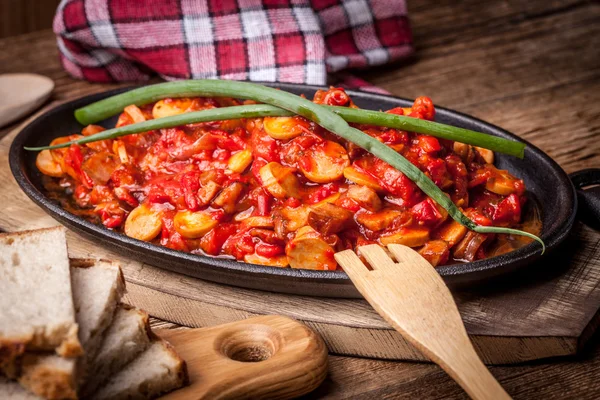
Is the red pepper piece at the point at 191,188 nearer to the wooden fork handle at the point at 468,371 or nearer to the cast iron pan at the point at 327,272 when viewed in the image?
the cast iron pan at the point at 327,272

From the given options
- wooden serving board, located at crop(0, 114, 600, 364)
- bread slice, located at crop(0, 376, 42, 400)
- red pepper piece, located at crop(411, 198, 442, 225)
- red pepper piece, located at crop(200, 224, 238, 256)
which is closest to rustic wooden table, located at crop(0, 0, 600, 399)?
wooden serving board, located at crop(0, 114, 600, 364)

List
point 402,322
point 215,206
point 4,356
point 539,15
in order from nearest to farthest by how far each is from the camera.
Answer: point 4,356
point 402,322
point 215,206
point 539,15

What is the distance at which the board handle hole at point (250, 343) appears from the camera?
8.69ft

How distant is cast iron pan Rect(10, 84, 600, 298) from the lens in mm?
2719

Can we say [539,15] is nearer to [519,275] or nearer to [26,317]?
[519,275]

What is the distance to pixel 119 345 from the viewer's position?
2.41m

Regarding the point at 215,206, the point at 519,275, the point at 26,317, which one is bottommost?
the point at 519,275

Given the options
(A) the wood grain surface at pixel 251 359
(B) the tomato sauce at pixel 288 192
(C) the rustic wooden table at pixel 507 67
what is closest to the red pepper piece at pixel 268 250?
(B) the tomato sauce at pixel 288 192

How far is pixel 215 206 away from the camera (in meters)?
3.16

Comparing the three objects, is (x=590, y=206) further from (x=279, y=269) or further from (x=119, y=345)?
(x=119, y=345)

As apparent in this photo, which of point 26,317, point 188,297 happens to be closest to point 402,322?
point 188,297

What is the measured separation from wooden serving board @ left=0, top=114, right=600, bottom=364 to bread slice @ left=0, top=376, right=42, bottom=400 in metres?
0.80

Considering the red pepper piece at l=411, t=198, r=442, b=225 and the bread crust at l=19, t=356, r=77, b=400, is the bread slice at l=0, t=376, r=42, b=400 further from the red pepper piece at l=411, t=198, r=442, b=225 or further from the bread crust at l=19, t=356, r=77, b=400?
the red pepper piece at l=411, t=198, r=442, b=225

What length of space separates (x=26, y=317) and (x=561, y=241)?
188cm
